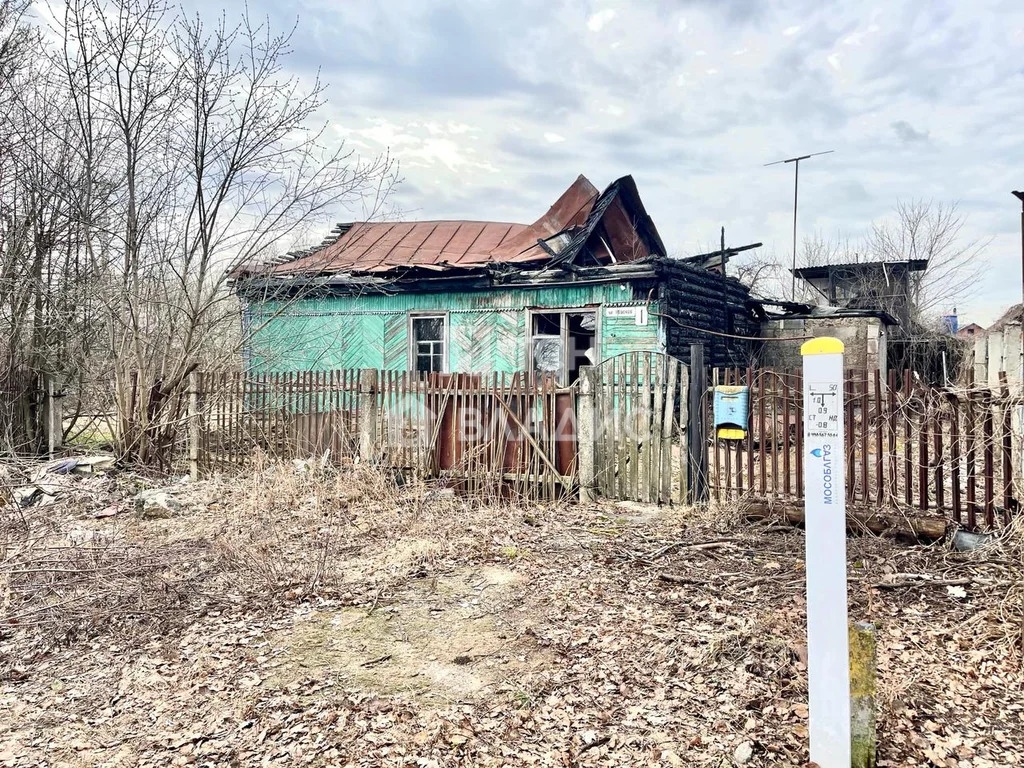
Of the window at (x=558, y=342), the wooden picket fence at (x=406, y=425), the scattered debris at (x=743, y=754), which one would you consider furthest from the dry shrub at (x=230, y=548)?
the window at (x=558, y=342)

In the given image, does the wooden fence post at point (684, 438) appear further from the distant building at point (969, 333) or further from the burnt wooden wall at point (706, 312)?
the distant building at point (969, 333)

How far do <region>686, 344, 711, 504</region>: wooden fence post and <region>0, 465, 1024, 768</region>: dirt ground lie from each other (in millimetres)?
460

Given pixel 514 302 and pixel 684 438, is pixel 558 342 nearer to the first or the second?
pixel 514 302

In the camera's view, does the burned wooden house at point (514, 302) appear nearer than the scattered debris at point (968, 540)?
No

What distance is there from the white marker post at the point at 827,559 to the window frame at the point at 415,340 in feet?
40.1

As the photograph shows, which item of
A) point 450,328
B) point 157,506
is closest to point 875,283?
point 450,328

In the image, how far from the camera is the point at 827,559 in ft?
8.73

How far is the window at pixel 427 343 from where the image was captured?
14.9 meters

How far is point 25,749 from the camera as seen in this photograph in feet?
10.00

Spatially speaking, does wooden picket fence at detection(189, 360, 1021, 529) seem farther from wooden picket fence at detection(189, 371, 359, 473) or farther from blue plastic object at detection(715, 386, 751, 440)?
blue plastic object at detection(715, 386, 751, 440)

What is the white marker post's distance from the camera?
265 cm

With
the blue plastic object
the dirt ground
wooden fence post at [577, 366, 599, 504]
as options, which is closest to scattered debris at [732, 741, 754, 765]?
the dirt ground

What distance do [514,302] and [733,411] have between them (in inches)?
317

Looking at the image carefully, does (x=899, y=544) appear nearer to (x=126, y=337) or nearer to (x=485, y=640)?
(x=485, y=640)
